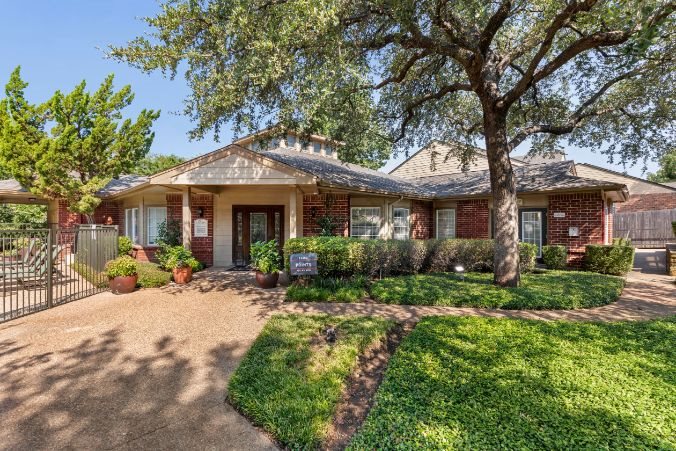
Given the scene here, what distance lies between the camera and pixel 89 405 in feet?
10.2

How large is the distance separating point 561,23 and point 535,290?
5.55 metres

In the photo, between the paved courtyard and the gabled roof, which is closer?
the paved courtyard

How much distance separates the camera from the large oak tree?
225 inches

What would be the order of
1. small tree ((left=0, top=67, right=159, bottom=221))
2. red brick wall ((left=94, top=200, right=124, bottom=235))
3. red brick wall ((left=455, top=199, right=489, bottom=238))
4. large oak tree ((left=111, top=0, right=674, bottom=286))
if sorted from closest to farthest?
large oak tree ((left=111, top=0, right=674, bottom=286)), small tree ((left=0, top=67, right=159, bottom=221)), red brick wall ((left=455, top=199, right=489, bottom=238)), red brick wall ((left=94, top=200, right=124, bottom=235))

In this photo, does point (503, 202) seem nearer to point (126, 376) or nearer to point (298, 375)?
point (298, 375)

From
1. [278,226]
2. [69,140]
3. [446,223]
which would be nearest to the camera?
[69,140]

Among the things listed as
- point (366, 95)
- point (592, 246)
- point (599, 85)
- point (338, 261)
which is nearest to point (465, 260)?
point (592, 246)

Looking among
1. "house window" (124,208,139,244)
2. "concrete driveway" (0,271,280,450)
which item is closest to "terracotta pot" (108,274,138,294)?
"concrete driveway" (0,271,280,450)

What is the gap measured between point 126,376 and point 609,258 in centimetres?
1272

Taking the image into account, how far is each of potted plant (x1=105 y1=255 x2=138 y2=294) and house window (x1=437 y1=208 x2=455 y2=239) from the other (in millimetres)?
11473

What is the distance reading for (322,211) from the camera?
1109cm

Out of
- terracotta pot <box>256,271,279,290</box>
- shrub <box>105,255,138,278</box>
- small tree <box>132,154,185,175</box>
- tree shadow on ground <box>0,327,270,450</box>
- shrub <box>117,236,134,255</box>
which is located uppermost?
small tree <box>132,154,185,175</box>

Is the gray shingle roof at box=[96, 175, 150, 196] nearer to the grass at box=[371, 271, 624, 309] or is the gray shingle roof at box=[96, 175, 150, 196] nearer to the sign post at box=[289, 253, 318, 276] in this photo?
the sign post at box=[289, 253, 318, 276]

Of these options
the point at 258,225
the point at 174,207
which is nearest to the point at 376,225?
the point at 258,225
